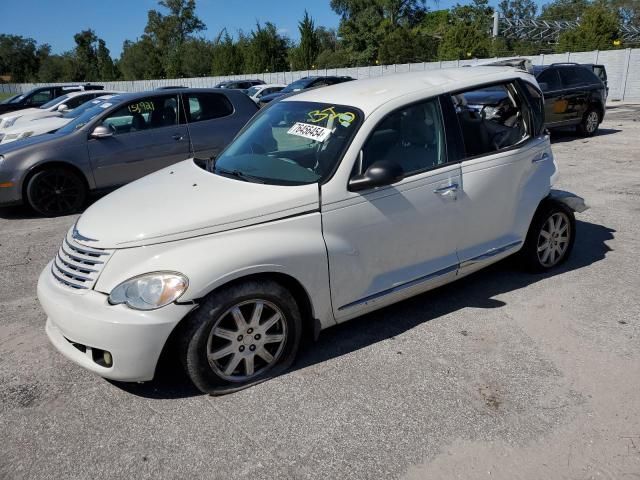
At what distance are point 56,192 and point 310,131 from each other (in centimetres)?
513

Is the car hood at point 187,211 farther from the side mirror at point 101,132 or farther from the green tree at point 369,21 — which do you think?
the green tree at point 369,21

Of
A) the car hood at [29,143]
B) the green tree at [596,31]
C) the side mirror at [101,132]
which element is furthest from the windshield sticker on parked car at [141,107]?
the green tree at [596,31]

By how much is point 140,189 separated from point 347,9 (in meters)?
76.4

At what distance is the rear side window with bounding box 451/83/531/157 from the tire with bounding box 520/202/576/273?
0.70 metres

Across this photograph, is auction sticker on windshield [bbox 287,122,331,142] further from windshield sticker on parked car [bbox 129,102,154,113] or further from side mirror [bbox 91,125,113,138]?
windshield sticker on parked car [bbox 129,102,154,113]

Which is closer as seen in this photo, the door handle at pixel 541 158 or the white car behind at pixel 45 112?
the door handle at pixel 541 158

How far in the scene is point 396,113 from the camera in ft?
12.1

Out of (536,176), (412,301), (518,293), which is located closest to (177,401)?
(412,301)

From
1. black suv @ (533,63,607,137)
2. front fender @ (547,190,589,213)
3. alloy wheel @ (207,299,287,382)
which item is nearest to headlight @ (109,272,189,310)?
alloy wheel @ (207,299,287,382)

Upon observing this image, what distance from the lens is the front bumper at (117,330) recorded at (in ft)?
9.27

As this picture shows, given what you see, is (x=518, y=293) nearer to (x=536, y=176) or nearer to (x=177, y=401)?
(x=536, y=176)

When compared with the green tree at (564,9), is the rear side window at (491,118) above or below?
below

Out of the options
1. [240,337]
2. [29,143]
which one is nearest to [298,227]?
[240,337]

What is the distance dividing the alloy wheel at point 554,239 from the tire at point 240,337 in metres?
2.47
